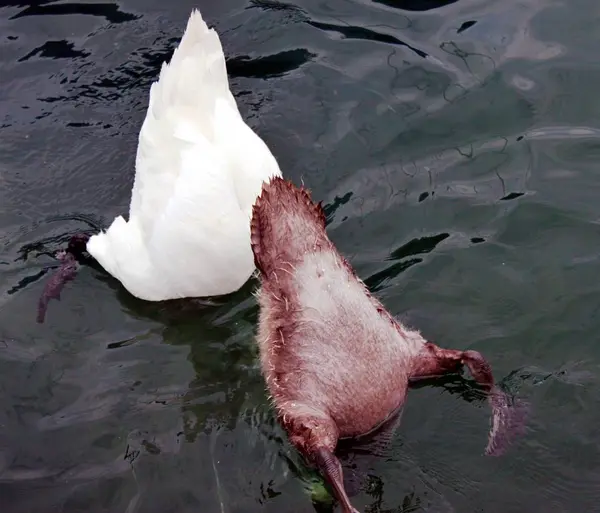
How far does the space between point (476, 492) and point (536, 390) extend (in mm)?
692

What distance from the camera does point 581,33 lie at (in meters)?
6.78

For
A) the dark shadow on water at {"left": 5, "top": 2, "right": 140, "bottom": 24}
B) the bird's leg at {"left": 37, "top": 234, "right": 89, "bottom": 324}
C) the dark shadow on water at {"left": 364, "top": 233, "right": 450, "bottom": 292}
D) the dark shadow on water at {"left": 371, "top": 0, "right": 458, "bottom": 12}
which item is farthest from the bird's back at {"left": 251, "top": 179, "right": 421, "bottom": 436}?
the dark shadow on water at {"left": 5, "top": 2, "right": 140, "bottom": 24}

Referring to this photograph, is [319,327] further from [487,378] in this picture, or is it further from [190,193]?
[190,193]

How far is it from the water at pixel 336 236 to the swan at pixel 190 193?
0.24m

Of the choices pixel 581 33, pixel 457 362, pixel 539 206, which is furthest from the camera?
pixel 581 33

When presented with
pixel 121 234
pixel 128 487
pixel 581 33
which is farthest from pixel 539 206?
pixel 128 487

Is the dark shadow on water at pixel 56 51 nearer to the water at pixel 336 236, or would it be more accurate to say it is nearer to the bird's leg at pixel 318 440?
the water at pixel 336 236

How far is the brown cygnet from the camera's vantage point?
395 cm

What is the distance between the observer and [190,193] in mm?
4926

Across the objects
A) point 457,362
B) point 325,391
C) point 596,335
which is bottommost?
point 596,335

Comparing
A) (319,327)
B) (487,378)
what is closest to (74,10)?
(319,327)

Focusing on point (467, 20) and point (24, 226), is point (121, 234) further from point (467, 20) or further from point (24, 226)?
point (467, 20)

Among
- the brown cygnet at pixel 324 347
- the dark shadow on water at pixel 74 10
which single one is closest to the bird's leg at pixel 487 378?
the brown cygnet at pixel 324 347

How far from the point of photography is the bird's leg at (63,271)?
5.43 m
